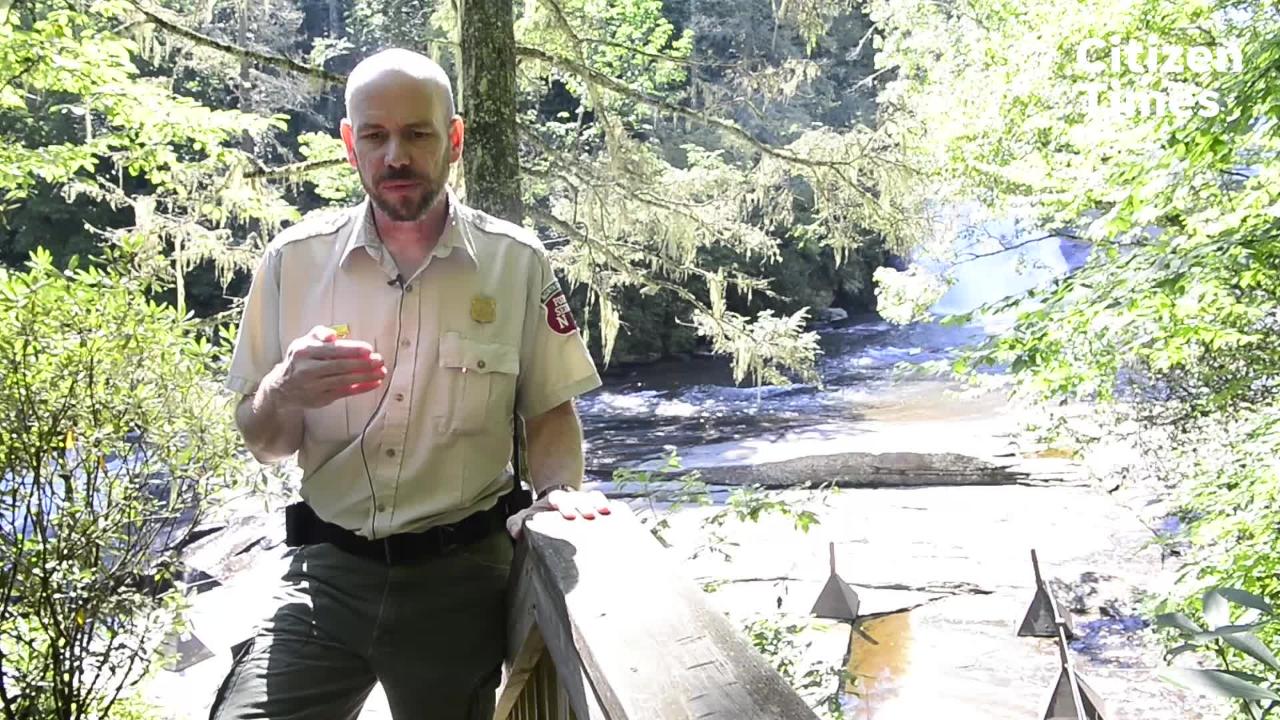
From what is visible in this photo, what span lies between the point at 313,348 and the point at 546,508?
1.25ft

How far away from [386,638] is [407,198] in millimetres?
602

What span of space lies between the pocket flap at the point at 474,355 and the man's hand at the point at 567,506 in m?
0.20

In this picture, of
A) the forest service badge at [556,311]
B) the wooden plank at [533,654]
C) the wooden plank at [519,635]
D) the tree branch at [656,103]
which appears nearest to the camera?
the wooden plank at [533,654]

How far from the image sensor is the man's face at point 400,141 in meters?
1.36

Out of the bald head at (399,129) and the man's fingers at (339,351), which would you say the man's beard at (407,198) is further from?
the man's fingers at (339,351)

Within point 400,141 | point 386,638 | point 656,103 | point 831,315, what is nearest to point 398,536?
point 386,638

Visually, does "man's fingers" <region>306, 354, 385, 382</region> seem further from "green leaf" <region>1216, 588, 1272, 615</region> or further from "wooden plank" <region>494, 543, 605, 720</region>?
"green leaf" <region>1216, 588, 1272, 615</region>

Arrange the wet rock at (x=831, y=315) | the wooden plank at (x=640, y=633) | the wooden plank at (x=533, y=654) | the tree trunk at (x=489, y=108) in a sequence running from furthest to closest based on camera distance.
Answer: the wet rock at (x=831, y=315) < the tree trunk at (x=489, y=108) < the wooden plank at (x=533, y=654) < the wooden plank at (x=640, y=633)

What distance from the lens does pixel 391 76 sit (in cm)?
136

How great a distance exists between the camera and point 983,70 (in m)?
8.00

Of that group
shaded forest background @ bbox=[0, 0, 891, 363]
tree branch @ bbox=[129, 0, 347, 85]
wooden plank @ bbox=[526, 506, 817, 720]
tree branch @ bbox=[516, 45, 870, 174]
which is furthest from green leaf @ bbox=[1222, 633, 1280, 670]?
tree branch @ bbox=[129, 0, 347, 85]

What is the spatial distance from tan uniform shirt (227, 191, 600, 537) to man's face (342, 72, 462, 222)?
75 mm

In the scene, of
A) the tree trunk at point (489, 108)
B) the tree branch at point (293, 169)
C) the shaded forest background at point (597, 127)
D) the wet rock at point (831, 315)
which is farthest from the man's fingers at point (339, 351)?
the wet rock at point (831, 315)

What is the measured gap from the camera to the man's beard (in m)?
1.38
